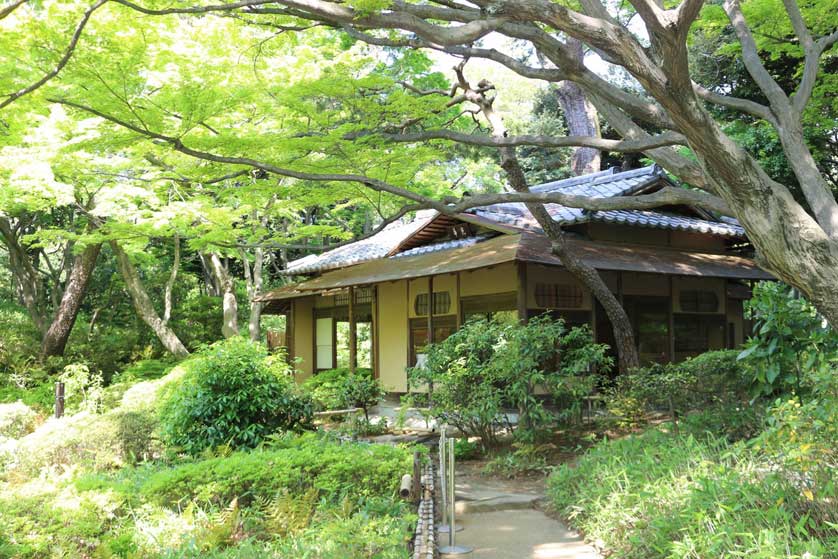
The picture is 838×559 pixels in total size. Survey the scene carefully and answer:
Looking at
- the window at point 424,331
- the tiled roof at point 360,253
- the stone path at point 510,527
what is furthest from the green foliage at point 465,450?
the tiled roof at point 360,253

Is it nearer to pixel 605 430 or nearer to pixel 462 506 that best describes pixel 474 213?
pixel 605 430

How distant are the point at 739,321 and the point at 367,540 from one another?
48.2ft

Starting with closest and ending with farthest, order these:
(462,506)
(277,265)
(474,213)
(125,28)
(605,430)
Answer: (462,506), (125,28), (605,430), (474,213), (277,265)

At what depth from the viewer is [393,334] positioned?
16.0m

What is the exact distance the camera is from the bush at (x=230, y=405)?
8.36m

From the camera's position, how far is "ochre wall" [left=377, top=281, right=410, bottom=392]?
15695 millimetres

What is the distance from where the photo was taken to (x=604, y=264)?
464 inches

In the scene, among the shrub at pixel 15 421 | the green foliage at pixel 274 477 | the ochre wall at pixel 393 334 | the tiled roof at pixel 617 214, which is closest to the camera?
the green foliage at pixel 274 477

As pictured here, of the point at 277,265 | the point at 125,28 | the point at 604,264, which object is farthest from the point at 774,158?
the point at 277,265

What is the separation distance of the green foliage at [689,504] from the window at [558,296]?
564 cm

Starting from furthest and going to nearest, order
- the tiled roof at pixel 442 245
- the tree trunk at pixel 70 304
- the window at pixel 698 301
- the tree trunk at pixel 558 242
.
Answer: the tree trunk at pixel 70 304, the window at pixel 698 301, the tiled roof at pixel 442 245, the tree trunk at pixel 558 242

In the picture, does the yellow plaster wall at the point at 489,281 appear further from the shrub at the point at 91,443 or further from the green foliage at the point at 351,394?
the shrub at the point at 91,443

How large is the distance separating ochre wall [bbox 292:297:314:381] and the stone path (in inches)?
467

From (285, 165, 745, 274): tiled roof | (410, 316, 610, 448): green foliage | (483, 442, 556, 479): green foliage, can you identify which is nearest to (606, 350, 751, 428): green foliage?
(410, 316, 610, 448): green foliage
